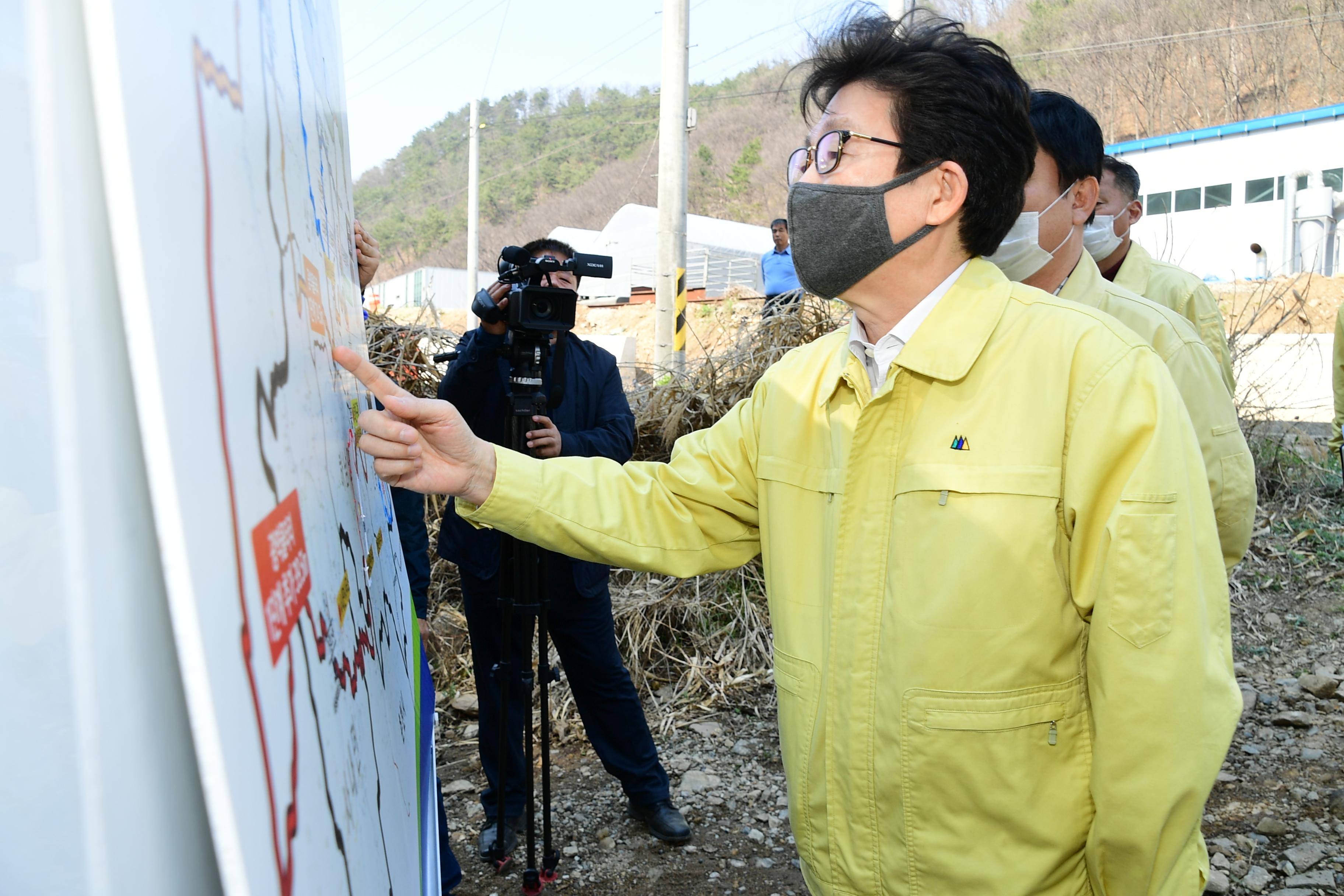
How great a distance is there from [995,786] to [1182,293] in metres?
2.27

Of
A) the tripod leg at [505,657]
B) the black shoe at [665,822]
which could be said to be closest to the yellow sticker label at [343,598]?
the tripod leg at [505,657]

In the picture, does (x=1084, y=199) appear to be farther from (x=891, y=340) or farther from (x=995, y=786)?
(x=995, y=786)

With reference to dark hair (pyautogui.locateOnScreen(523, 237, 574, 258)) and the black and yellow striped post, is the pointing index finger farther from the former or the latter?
the black and yellow striped post

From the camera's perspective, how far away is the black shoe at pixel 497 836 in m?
3.06

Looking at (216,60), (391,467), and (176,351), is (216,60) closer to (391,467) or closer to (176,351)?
(176,351)

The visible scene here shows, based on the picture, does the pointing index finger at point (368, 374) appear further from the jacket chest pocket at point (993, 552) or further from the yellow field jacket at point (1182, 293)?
the yellow field jacket at point (1182, 293)

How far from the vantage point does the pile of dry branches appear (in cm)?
429

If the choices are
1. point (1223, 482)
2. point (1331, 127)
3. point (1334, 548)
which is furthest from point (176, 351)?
point (1331, 127)

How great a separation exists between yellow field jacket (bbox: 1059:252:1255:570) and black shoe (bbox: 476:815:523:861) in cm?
225

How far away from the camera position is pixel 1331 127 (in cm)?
2186

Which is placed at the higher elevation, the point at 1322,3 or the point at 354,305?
the point at 1322,3

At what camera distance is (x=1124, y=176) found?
10.8 feet

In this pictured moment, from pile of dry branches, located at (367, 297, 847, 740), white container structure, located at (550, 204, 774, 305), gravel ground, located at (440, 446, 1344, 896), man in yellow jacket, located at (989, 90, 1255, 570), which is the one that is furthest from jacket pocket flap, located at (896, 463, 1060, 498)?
white container structure, located at (550, 204, 774, 305)

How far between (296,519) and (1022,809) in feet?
3.44
